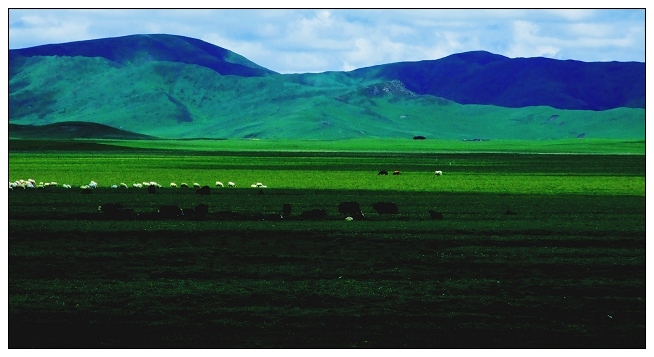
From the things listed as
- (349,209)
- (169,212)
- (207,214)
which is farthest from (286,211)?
(169,212)

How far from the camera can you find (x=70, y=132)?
15962 cm

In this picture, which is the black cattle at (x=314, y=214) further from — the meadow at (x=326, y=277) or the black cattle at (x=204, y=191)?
the black cattle at (x=204, y=191)

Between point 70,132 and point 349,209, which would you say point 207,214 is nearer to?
point 349,209

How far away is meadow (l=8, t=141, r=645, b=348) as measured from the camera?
497 inches

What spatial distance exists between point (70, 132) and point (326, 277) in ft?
492

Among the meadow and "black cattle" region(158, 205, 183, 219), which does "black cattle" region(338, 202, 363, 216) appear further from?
"black cattle" region(158, 205, 183, 219)

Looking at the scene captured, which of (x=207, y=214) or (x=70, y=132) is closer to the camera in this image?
(x=207, y=214)

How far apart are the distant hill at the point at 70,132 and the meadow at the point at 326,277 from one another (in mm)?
129450

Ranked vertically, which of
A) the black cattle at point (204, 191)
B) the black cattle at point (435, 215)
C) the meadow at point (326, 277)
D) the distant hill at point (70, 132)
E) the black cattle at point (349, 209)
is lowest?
the meadow at point (326, 277)

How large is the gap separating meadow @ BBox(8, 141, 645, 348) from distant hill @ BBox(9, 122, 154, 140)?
129450 mm

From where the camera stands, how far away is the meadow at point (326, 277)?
12.6 meters

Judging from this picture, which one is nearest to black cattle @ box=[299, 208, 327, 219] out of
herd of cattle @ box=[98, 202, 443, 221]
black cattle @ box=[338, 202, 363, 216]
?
herd of cattle @ box=[98, 202, 443, 221]

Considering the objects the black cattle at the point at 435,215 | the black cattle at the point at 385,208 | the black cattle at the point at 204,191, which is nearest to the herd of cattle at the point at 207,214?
the black cattle at the point at 435,215
